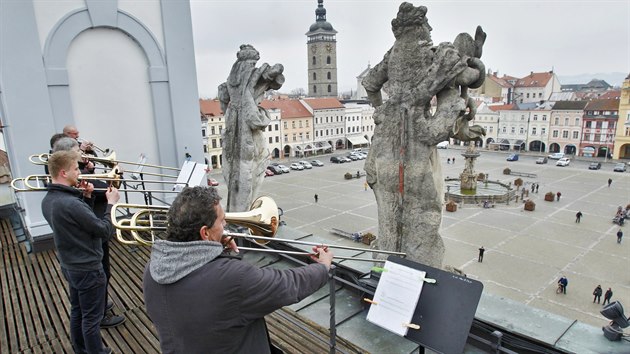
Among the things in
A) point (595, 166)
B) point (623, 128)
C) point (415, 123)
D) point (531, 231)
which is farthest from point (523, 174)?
point (415, 123)

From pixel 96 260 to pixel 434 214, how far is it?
3.42 meters

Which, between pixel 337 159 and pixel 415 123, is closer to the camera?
pixel 415 123

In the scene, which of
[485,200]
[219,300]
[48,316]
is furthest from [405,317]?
[485,200]

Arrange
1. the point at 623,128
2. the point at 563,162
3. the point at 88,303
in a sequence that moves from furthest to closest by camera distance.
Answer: the point at 623,128, the point at 563,162, the point at 88,303

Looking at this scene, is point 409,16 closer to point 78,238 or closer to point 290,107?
point 78,238

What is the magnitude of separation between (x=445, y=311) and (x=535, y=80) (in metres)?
75.5

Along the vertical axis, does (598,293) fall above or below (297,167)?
below

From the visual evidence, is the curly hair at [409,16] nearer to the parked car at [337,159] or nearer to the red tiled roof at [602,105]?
the parked car at [337,159]

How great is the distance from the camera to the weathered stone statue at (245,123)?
6293 mm

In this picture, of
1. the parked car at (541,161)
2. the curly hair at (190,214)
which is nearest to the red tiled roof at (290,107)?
the parked car at (541,161)

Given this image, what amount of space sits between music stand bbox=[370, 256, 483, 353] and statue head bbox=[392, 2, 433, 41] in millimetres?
2521

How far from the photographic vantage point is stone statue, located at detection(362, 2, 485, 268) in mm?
4121

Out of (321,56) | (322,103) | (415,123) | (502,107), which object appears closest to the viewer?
(415,123)

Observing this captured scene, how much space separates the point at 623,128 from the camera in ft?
150
